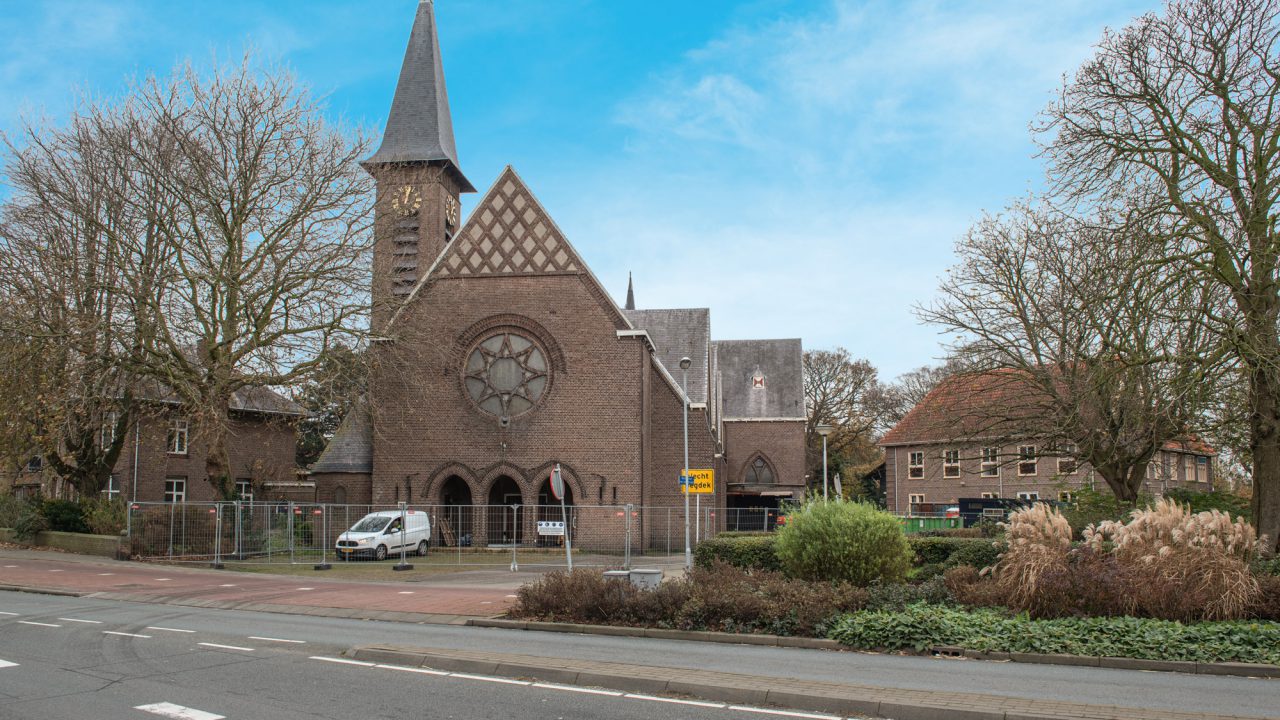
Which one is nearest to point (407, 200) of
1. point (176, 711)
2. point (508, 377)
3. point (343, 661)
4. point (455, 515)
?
point (508, 377)

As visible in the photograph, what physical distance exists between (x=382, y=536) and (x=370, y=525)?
595mm

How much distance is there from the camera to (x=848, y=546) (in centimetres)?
1525

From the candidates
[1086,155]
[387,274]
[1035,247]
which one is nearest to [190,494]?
[387,274]

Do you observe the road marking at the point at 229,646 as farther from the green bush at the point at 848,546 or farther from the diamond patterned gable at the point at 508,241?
the diamond patterned gable at the point at 508,241

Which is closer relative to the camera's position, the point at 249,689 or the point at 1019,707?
the point at 1019,707

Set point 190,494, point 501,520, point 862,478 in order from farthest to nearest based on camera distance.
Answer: point 862,478
point 190,494
point 501,520

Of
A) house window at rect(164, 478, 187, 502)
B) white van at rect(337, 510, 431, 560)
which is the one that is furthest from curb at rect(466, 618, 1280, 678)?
house window at rect(164, 478, 187, 502)

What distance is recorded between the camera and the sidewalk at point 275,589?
16641 millimetres

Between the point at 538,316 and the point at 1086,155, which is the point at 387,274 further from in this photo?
the point at 1086,155

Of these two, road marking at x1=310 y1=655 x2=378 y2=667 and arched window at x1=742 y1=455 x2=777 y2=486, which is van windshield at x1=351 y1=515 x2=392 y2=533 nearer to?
road marking at x1=310 y1=655 x2=378 y2=667

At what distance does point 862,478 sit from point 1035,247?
4645 cm

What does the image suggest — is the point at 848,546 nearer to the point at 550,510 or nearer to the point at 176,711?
the point at 176,711

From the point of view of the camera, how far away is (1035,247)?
90.8ft

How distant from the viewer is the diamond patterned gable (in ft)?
114
